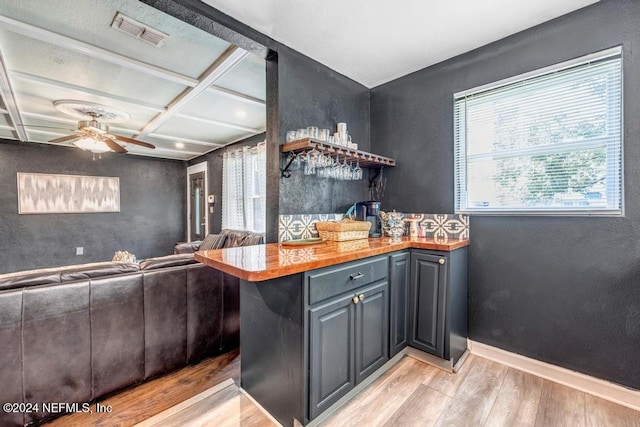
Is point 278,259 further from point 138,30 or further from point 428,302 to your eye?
point 138,30

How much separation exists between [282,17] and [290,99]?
528 millimetres

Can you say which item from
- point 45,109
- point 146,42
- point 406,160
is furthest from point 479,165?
point 45,109

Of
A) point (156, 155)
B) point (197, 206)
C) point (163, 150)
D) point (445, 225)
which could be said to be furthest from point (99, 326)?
point (156, 155)

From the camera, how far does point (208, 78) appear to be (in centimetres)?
254

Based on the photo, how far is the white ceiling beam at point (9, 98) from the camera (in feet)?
7.64

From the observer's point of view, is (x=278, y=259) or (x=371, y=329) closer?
(x=278, y=259)

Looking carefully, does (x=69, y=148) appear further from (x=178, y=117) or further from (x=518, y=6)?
A: (x=518, y=6)

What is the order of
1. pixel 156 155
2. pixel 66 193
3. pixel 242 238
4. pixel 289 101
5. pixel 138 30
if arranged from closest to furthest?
pixel 138 30
pixel 289 101
pixel 242 238
pixel 66 193
pixel 156 155

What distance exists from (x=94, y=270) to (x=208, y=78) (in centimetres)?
185

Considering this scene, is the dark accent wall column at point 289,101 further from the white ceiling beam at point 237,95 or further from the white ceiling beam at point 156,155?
the white ceiling beam at point 156,155

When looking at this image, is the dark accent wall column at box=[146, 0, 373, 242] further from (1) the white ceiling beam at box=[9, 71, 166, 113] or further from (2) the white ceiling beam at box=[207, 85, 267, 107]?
(1) the white ceiling beam at box=[9, 71, 166, 113]

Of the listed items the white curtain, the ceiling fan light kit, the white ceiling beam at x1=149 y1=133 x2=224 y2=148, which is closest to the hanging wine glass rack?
the white curtain

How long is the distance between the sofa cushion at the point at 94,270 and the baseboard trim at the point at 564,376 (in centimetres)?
269

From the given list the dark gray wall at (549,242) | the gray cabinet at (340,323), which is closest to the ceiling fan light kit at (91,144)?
the gray cabinet at (340,323)
